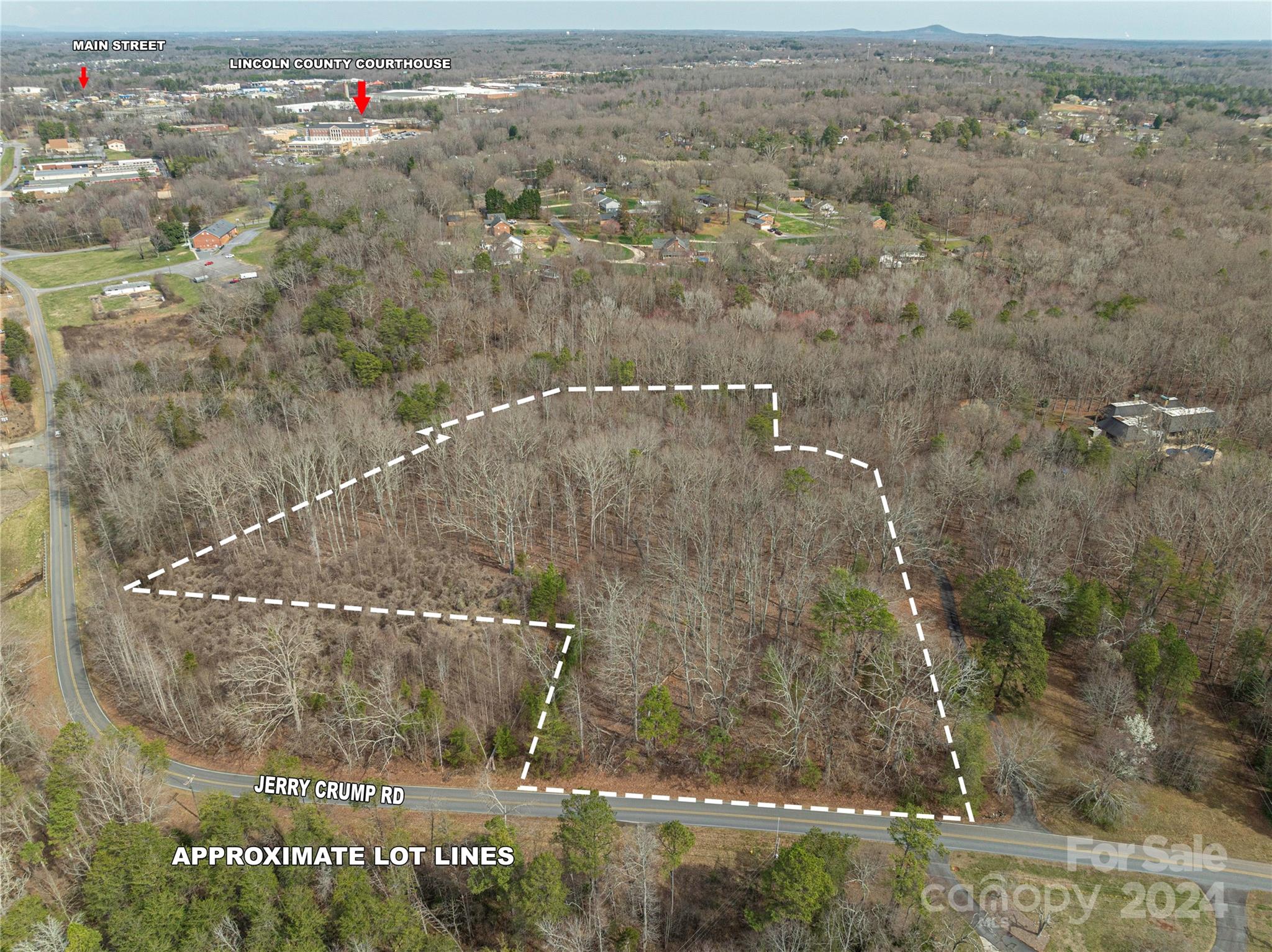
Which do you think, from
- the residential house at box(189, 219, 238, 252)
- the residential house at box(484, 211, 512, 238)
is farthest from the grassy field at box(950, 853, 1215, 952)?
the residential house at box(189, 219, 238, 252)

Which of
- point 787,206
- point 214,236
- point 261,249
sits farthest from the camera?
point 787,206

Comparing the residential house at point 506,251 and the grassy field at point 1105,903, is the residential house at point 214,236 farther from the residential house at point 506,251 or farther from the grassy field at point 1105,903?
the grassy field at point 1105,903

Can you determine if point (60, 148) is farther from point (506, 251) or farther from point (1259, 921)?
A: point (1259, 921)

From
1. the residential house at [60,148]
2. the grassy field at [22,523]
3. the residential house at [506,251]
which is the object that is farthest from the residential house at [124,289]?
the residential house at [60,148]

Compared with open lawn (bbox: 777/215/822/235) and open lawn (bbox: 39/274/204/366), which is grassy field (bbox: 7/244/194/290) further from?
open lawn (bbox: 777/215/822/235)

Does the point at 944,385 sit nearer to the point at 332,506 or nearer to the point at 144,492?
the point at 332,506

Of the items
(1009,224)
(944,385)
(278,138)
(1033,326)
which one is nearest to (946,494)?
(944,385)

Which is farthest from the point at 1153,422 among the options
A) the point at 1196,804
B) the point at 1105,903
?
the point at 1105,903
